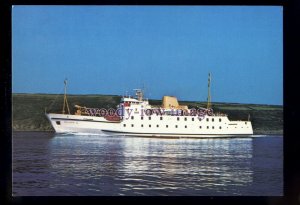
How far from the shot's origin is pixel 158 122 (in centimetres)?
1467

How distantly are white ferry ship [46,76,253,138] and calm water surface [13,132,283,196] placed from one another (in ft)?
4.42

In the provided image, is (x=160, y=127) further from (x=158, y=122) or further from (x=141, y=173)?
(x=141, y=173)

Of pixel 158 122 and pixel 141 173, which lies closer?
pixel 141 173

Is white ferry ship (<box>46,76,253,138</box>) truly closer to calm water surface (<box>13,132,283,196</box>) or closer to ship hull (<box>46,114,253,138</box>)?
ship hull (<box>46,114,253,138</box>)

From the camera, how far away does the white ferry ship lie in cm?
1469

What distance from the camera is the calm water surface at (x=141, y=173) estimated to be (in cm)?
593

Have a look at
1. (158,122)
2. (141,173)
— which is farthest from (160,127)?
(141,173)

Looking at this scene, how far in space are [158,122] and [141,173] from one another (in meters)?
6.90

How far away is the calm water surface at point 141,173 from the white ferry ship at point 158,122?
1.35 m
